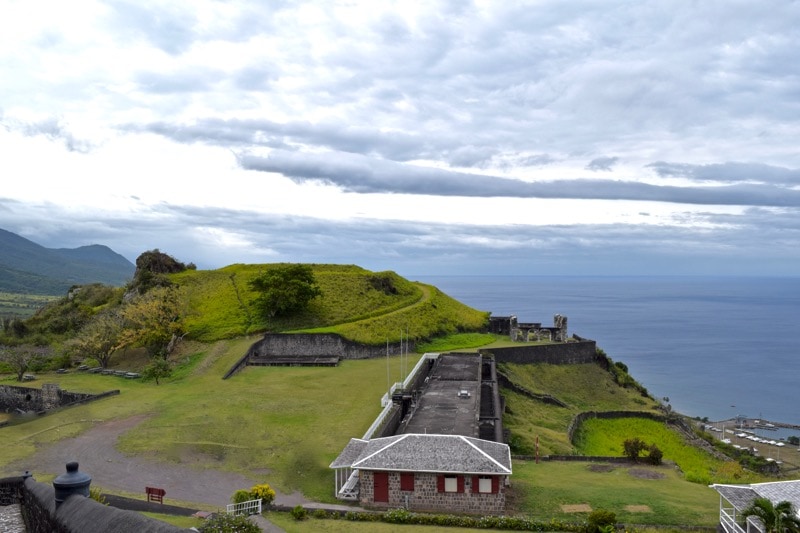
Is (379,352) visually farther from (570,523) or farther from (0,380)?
(570,523)

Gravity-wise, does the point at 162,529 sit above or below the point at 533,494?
above

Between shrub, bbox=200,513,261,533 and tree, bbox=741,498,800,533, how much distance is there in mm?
12206

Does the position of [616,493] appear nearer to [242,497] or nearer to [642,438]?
[242,497]

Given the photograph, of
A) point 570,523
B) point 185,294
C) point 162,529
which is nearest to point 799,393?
point 185,294

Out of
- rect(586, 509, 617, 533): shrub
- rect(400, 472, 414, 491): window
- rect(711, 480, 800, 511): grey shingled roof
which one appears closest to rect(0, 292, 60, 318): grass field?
rect(400, 472, 414, 491): window

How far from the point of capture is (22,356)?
4609 cm

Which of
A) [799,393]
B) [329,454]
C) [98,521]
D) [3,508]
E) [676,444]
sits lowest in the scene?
[799,393]

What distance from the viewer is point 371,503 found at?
70.6 ft

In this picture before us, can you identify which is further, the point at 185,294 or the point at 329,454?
the point at 185,294

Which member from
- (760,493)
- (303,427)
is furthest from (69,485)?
(303,427)

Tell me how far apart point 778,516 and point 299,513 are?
13.3 metres

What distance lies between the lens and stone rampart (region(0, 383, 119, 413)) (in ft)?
129

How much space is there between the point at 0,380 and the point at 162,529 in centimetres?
4509

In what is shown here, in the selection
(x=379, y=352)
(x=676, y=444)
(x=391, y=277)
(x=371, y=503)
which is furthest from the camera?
(x=391, y=277)
